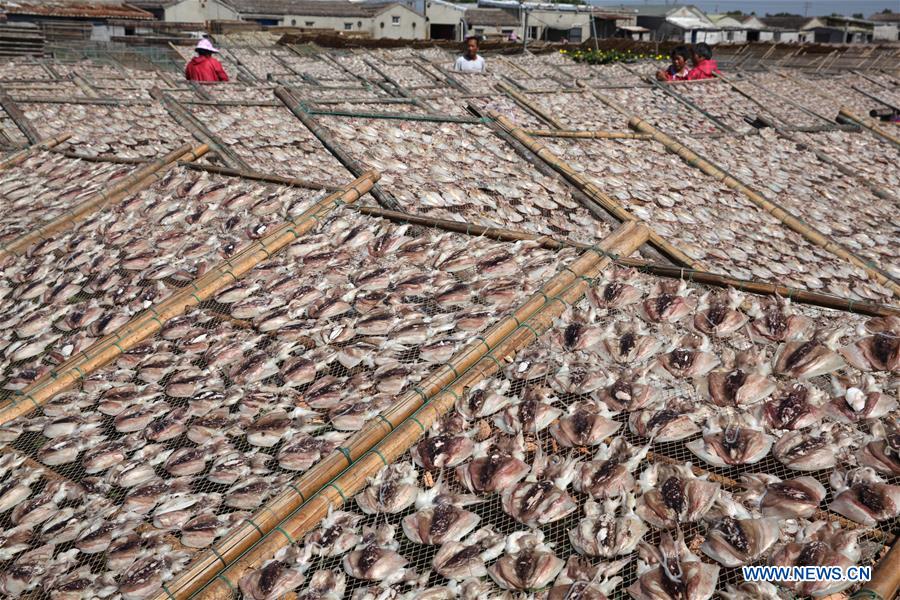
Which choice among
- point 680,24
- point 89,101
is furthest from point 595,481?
point 680,24

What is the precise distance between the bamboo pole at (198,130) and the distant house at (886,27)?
223 feet

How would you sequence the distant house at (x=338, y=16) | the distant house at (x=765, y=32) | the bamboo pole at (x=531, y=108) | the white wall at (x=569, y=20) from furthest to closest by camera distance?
1. the distant house at (x=765, y=32)
2. the white wall at (x=569, y=20)
3. the distant house at (x=338, y=16)
4. the bamboo pole at (x=531, y=108)

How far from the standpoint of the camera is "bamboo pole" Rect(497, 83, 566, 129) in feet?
35.4

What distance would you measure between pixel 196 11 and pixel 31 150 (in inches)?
1699

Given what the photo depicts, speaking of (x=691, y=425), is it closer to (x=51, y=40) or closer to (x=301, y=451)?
(x=301, y=451)

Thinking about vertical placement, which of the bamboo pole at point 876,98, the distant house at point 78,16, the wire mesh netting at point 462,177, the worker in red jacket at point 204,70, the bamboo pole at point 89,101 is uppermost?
the distant house at point 78,16

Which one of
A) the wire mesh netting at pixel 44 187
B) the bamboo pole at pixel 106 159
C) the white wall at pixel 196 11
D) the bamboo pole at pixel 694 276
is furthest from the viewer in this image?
the white wall at pixel 196 11

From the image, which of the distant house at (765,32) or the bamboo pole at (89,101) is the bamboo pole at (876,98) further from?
the distant house at (765,32)

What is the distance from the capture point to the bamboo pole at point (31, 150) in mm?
7664

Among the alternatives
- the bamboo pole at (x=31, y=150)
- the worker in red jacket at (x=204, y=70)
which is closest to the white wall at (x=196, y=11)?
the worker in red jacket at (x=204, y=70)

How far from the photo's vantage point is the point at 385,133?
25.9 ft

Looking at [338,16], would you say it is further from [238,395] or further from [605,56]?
[238,395]

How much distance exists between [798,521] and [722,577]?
35 centimetres

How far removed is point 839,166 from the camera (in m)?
8.52
